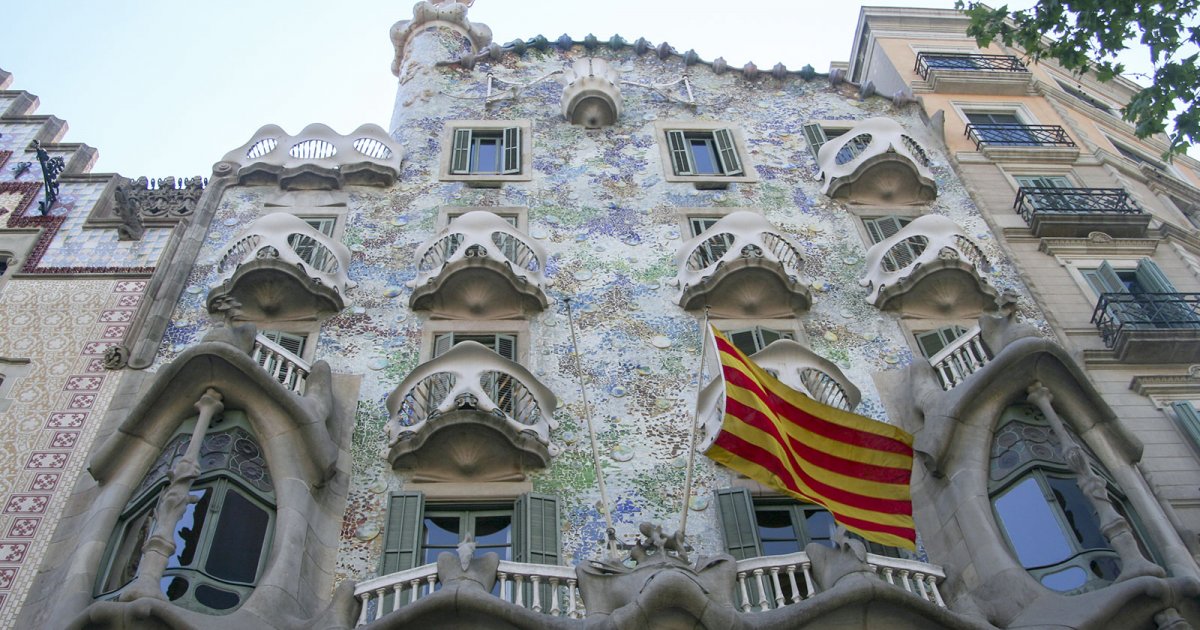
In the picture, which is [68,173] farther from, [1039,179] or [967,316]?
[1039,179]

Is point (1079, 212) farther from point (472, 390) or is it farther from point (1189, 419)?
point (472, 390)

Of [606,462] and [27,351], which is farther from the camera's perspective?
[27,351]

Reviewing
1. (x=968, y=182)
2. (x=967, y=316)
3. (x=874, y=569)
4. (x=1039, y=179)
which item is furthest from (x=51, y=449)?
(x=1039, y=179)

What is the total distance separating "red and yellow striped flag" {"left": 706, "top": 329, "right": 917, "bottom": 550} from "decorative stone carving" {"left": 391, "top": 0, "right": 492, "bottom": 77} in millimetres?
14231

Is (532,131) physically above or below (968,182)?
above

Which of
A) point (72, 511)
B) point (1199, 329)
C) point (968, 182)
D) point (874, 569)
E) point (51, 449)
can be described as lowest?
point (874, 569)

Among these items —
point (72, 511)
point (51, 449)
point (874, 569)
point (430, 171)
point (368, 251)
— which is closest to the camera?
point (874, 569)

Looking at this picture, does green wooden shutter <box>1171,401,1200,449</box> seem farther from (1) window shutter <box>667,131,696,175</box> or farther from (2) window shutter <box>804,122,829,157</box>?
(1) window shutter <box>667,131,696,175</box>

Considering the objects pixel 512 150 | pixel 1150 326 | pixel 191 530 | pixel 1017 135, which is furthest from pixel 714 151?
pixel 191 530

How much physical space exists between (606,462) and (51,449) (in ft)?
22.3

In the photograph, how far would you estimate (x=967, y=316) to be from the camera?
17.4m

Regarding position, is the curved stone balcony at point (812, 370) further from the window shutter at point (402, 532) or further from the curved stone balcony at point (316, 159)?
the curved stone balcony at point (316, 159)

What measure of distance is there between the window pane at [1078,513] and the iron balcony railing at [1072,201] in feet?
25.1

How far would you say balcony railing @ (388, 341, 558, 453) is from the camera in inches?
570
